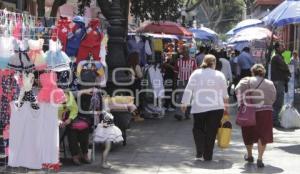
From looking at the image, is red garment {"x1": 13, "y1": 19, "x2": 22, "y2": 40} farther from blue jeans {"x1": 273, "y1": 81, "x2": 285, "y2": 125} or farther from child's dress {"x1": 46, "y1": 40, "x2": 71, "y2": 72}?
blue jeans {"x1": 273, "y1": 81, "x2": 285, "y2": 125}

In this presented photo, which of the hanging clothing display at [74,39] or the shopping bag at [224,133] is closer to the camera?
the hanging clothing display at [74,39]

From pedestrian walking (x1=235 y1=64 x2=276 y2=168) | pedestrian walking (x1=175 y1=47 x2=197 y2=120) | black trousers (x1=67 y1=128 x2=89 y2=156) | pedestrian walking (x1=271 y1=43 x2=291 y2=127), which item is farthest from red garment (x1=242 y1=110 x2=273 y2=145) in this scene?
pedestrian walking (x1=175 y1=47 x2=197 y2=120)

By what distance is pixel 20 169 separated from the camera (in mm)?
8844

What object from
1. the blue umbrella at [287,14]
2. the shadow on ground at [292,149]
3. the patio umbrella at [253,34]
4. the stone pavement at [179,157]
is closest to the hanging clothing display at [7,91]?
the stone pavement at [179,157]

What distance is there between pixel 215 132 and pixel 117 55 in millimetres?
2761

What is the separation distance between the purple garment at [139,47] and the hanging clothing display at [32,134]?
783cm

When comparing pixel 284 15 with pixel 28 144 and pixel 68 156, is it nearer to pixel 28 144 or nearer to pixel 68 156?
pixel 68 156

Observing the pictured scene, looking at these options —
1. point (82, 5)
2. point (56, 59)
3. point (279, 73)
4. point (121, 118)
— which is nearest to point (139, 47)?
point (82, 5)

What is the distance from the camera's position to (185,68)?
15.9 m

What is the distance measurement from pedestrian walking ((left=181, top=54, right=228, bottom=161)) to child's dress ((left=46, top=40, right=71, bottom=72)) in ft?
7.34

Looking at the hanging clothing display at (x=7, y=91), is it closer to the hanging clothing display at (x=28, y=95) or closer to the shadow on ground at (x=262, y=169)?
the hanging clothing display at (x=28, y=95)

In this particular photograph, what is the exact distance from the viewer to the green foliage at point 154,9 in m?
19.6

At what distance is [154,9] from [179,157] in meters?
10.2

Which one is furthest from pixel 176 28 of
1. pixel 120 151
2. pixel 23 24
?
pixel 23 24
